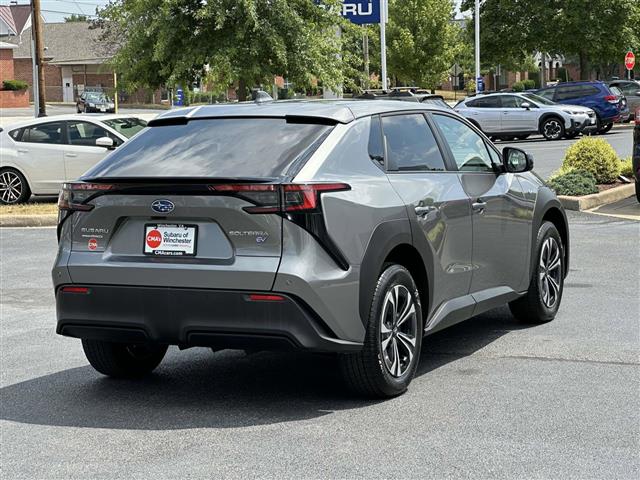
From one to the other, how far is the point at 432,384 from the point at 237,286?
1.56 metres

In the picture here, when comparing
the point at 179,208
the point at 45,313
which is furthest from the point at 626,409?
the point at 45,313

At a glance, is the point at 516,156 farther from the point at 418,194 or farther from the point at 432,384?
the point at 432,384

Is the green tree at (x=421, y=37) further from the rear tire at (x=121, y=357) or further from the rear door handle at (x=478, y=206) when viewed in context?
the rear tire at (x=121, y=357)

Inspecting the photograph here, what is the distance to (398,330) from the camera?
20.7 ft

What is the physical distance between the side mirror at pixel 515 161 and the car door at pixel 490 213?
71 mm

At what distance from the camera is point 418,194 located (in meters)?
6.59

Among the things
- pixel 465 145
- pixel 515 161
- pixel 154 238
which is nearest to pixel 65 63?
pixel 515 161

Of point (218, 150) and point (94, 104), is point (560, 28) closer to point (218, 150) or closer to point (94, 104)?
point (94, 104)

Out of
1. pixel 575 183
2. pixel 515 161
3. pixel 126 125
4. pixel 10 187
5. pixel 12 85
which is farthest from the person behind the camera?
pixel 12 85

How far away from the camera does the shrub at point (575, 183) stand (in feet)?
54.6

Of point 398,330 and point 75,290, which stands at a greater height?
point 75,290

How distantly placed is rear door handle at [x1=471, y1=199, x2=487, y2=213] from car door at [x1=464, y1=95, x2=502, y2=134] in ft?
93.6

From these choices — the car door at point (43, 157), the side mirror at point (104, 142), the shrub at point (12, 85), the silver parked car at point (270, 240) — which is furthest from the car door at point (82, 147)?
the shrub at point (12, 85)

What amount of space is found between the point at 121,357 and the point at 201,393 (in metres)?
0.64
